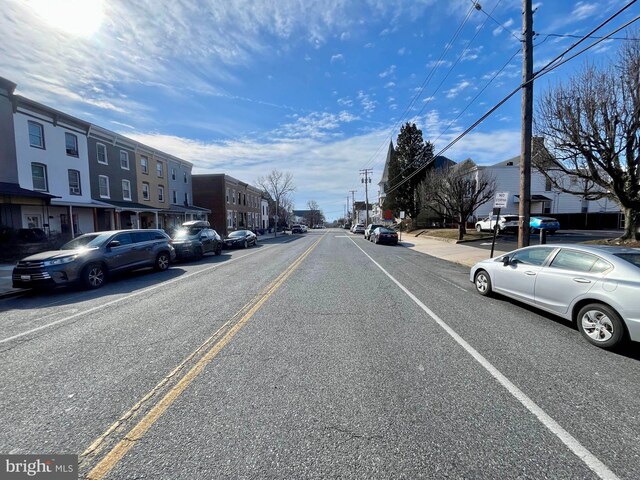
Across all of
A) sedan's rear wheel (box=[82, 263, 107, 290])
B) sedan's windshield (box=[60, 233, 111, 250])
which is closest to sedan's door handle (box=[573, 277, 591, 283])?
sedan's rear wheel (box=[82, 263, 107, 290])

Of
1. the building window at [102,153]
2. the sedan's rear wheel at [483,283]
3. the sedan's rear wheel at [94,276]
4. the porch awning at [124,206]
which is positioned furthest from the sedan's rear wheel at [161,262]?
the building window at [102,153]

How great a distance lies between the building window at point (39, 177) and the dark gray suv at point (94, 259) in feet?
42.1

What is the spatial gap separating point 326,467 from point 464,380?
6.55ft

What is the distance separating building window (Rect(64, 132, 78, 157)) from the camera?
20984 mm

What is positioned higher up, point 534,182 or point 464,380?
point 534,182

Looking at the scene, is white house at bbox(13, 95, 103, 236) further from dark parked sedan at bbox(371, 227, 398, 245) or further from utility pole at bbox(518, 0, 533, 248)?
utility pole at bbox(518, 0, 533, 248)

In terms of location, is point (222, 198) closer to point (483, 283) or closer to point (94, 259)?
point (94, 259)

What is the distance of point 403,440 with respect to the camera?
8.11 feet

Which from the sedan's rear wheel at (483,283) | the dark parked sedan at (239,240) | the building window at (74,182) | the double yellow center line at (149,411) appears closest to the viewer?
the double yellow center line at (149,411)

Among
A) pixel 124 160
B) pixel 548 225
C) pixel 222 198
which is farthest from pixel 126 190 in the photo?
pixel 548 225

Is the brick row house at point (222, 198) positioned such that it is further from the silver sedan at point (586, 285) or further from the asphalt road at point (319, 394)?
the silver sedan at point (586, 285)

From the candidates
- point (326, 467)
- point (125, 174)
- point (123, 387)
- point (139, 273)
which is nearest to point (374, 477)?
point (326, 467)

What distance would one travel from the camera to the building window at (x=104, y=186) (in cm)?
2388

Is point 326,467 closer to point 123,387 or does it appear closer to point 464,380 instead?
point 464,380
